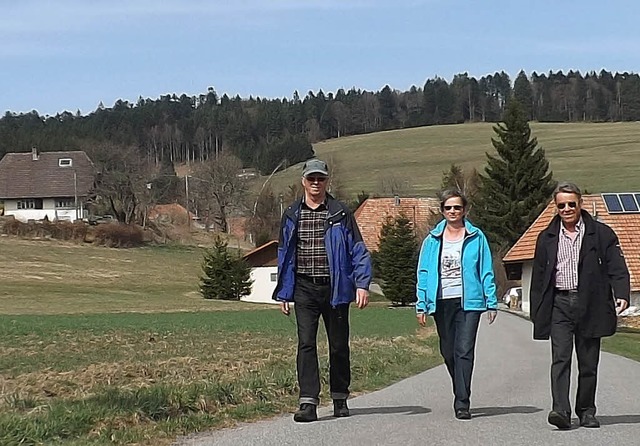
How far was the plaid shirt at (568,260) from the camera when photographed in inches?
333

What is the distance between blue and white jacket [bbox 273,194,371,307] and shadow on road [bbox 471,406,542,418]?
64.6 inches

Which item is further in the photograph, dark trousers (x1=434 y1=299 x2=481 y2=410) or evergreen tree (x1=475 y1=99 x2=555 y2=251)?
evergreen tree (x1=475 y1=99 x2=555 y2=251)

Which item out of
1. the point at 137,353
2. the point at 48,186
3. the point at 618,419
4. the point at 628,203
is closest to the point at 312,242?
the point at 618,419

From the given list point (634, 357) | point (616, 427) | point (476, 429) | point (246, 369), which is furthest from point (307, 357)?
point (634, 357)

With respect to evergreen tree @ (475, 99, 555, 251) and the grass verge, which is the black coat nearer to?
the grass verge

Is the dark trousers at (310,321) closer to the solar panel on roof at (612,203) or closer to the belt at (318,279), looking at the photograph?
the belt at (318,279)

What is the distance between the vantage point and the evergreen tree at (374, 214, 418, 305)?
58.6 meters

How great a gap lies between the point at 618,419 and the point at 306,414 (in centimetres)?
271

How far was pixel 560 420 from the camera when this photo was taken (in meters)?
8.12

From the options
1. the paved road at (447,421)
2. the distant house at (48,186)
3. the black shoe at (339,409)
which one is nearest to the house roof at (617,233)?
the paved road at (447,421)

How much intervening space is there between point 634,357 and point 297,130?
134255mm

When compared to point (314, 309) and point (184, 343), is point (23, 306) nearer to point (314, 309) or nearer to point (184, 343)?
point (184, 343)

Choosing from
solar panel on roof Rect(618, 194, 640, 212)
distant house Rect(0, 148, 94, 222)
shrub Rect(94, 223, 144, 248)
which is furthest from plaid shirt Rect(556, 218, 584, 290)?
distant house Rect(0, 148, 94, 222)

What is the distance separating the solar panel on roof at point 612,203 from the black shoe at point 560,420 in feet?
133
